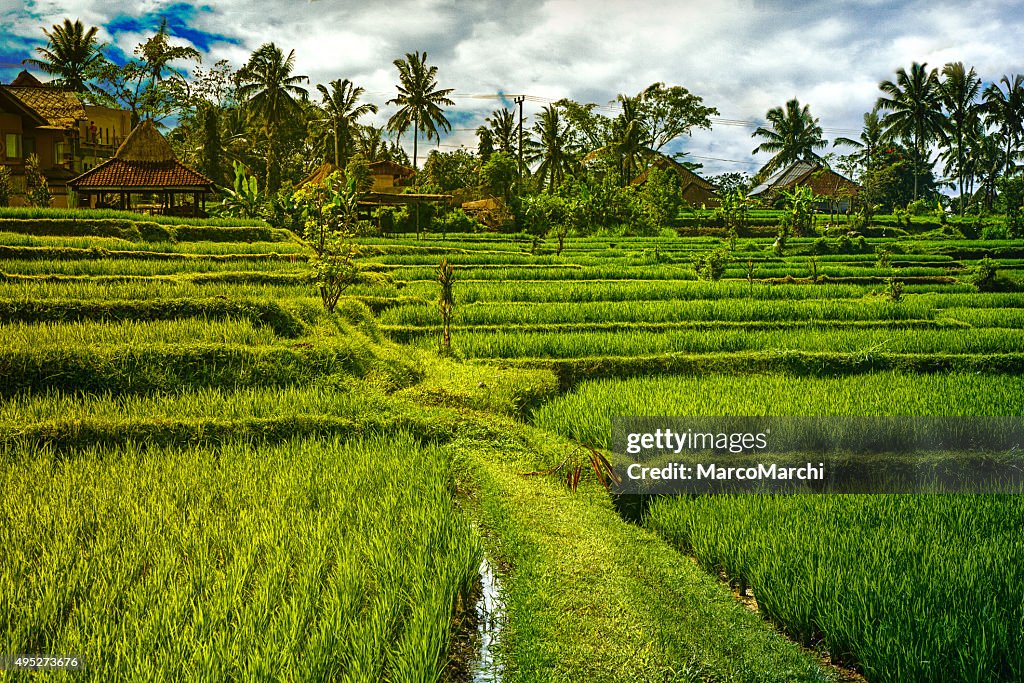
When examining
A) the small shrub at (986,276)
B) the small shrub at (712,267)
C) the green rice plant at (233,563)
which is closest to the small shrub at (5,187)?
the green rice plant at (233,563)

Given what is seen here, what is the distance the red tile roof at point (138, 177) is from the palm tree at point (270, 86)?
8.26 m

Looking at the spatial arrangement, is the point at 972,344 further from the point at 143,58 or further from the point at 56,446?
the point at 143,58

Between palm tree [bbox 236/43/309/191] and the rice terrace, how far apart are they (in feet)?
33.0

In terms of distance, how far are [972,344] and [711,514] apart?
511cm

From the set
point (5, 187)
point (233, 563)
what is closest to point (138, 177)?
point (5, 187)

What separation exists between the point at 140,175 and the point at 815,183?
23636mm

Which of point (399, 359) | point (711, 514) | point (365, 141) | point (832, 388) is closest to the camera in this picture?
point (711, 514)

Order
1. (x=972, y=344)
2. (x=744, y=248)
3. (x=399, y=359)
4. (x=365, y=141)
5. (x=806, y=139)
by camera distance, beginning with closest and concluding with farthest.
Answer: (x=399, y=359)
(x=972, y=344)
(x=744, y=248)
(x=365, y=141)
(x=806, y=139)

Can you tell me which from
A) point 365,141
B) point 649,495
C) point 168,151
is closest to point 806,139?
point 365,141

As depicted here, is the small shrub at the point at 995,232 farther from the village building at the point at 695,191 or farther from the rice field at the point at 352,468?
the village building at the point at 695,191

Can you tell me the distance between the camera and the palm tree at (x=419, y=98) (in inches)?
944

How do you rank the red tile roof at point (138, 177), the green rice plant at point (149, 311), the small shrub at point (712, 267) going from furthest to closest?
the red tile roof at point (138, 177) → the small shrub at point (712, 267) → the green rice plant at point (149, 311)

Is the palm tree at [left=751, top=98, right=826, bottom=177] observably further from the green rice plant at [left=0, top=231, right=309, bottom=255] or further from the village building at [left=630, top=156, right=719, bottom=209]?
the green rice plant at [left=0, top=231, right=309, bottom=255]

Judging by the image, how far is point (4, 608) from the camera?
2.20 m
